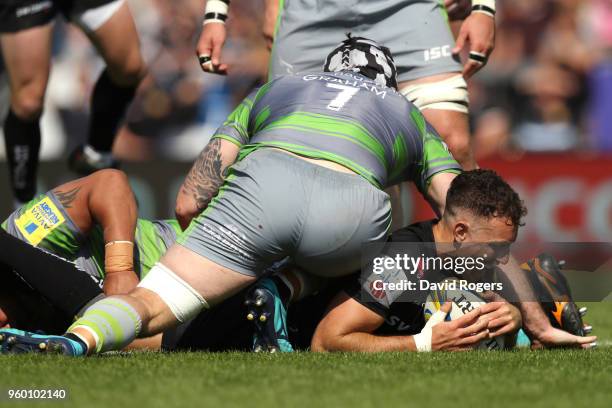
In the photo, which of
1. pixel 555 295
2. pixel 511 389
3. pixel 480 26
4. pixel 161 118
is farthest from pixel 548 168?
pixel 511 389

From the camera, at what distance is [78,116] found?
1075 centimetres

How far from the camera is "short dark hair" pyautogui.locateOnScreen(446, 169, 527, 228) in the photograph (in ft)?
15.0

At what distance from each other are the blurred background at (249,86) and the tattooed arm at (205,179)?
5035mm

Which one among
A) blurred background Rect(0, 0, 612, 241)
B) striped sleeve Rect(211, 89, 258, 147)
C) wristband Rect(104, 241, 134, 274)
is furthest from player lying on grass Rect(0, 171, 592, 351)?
blurred background Rect(0, 0, 612, 241)

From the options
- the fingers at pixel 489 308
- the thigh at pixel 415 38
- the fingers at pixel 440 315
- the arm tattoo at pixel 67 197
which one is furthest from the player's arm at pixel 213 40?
the fingers at pixel 489 308

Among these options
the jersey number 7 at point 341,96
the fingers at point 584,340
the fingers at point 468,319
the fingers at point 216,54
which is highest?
the fingers at point 216,54

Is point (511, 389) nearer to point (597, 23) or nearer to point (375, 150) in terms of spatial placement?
point (375, 150)

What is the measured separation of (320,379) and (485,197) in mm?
1175

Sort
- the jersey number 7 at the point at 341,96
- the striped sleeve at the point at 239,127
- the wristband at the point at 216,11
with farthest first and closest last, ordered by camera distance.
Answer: the wristband at the point at 216,11 → the striped sleeve at the point at 239,127 → the jersey number 7 at the point at 341,96

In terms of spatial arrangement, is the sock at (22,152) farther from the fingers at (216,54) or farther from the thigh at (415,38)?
the thigh at (415,38)

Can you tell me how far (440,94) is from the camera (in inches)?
236

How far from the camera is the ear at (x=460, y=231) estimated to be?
182 inches

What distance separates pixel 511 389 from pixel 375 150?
1384mm

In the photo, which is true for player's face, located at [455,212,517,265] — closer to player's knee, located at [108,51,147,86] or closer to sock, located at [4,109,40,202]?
player's knee, located at [108,51,147,86]
